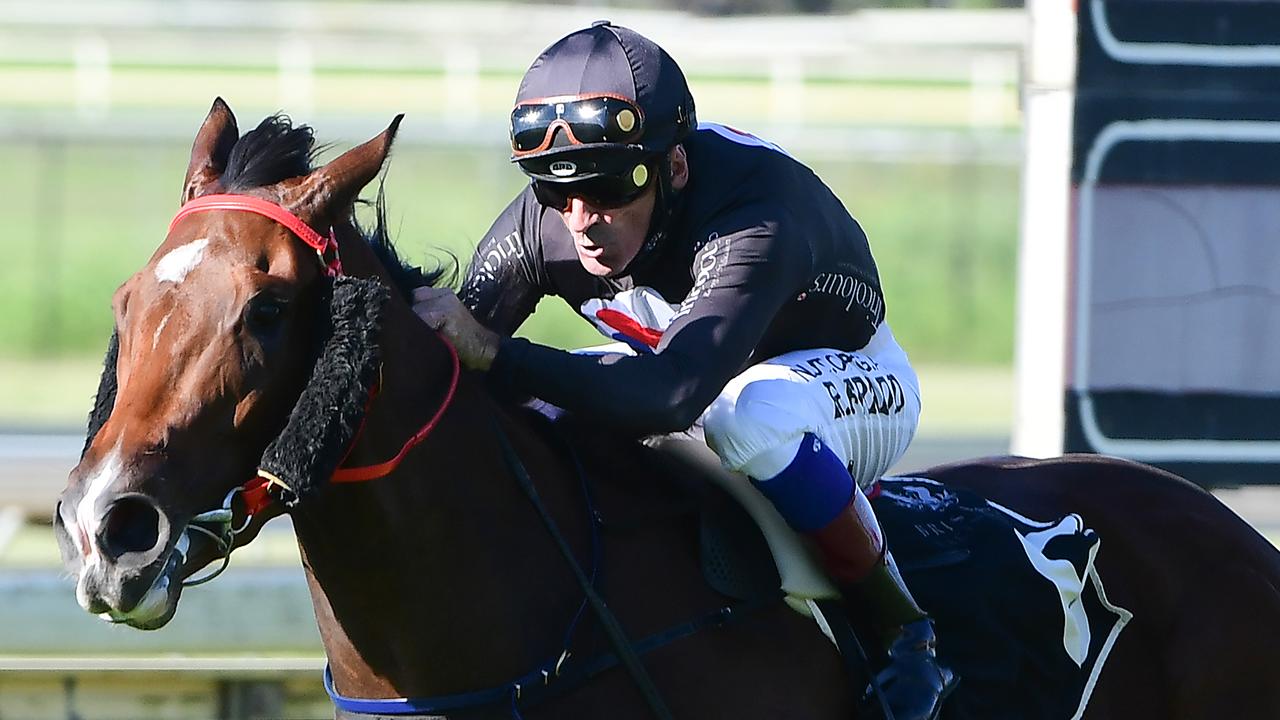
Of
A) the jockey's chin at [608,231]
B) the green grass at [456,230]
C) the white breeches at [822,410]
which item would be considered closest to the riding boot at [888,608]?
the white breeches at [822,410]

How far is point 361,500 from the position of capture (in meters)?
2.49

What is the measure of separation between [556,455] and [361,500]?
472mm

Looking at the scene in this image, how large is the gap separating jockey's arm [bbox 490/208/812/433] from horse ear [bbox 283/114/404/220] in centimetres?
39

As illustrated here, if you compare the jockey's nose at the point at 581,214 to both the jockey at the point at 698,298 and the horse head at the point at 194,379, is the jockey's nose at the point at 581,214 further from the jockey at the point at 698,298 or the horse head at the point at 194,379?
the horse head at the point at 194,379

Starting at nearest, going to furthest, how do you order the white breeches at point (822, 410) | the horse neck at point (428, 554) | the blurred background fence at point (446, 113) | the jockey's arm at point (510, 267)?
the horse neck at point (428, 554)
the white breeches at point (822, 410)
the jockey's arm at point (510, 267)
the blurred background fence at point (446, 113)

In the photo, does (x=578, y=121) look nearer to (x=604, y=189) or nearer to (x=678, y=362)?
(x=604, y=189)

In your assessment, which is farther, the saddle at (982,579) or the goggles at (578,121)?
the saddle at (982,579)

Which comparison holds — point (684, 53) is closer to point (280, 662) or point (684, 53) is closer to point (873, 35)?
point (873, 35)

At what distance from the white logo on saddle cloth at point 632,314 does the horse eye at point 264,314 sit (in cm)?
81

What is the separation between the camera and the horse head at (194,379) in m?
2.19

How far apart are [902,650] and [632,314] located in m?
0.77

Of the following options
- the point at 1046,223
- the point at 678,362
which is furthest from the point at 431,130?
the point at 678,362

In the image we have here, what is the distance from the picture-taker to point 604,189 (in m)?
2.87

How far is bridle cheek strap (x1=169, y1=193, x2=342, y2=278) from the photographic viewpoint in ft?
7.88
